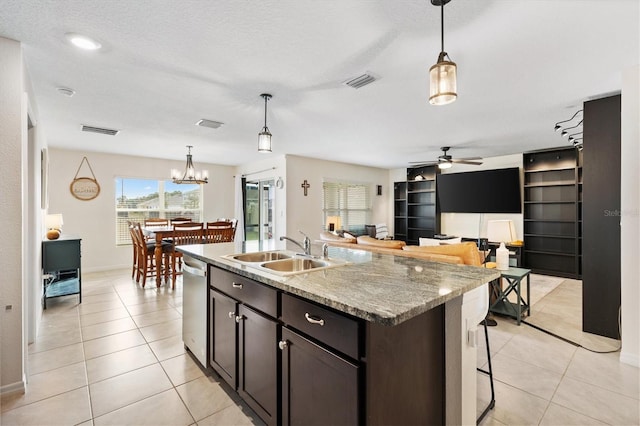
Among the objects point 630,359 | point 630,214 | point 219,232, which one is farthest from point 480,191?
point 219,232

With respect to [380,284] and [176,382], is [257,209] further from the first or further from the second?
[380,284]

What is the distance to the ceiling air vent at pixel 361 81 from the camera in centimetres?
256

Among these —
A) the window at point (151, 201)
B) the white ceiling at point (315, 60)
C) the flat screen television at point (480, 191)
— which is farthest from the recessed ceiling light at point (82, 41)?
the flat screen television at point (480, 191)

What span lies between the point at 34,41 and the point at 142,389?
98.5 inches

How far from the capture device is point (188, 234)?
4.59 m

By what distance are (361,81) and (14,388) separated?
11.2 feet

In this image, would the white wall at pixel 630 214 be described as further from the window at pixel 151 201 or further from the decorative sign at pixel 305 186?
the window at pixel 151 201

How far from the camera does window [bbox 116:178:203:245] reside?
6.23 m

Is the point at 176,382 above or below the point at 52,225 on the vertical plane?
below

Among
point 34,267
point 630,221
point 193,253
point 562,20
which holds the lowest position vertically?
point 34,267

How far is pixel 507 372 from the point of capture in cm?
227

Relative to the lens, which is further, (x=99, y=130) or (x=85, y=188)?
(x=85, y=188)

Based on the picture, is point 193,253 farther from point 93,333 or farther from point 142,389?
point 93,333

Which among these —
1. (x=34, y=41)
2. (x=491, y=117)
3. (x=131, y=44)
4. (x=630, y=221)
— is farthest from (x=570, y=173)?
(x=34, y=41)
